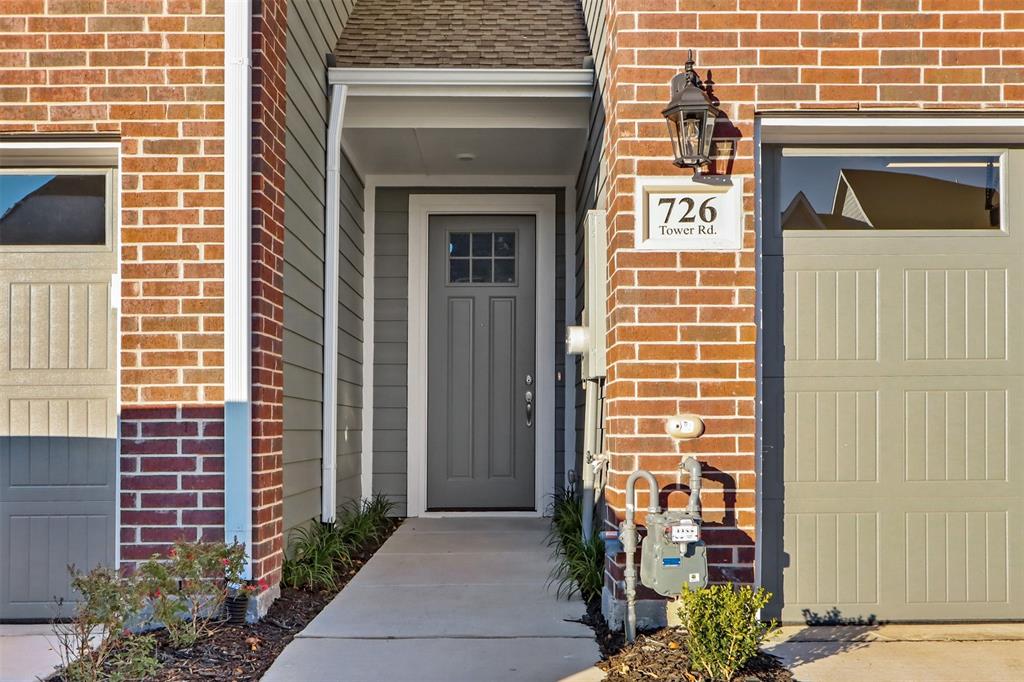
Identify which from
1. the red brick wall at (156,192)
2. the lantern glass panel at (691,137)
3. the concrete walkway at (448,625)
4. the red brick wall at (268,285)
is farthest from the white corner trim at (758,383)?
the red brick wall at (156,192)

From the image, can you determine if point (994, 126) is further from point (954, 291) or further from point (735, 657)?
point (735, 657)

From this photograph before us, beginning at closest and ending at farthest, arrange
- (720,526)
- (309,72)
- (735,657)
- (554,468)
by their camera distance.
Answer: (735,657) < (720,526) < (309,72) < (554,468)

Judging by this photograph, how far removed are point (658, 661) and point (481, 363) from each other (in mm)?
4004

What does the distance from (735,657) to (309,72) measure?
12.4 ft

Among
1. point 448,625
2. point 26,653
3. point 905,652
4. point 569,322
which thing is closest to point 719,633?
point 905,652

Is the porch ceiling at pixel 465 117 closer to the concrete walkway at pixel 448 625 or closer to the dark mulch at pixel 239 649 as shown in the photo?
the concrete walkway at pixel 448 625

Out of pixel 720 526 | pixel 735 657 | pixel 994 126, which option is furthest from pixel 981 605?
pixel 994 126

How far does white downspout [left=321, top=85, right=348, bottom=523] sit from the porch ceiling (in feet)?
0.77

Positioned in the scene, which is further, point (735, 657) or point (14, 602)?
point (14, 602)

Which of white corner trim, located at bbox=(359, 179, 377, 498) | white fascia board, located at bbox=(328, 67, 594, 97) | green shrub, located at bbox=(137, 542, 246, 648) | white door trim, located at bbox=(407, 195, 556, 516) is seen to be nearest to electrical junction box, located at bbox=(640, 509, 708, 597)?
green shrub, located at bbox=(137, 542, 246, 648)

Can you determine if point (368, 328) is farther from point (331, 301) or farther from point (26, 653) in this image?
point (26, 653)

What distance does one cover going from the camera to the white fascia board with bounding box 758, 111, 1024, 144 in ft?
12.7

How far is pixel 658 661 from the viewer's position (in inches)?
132

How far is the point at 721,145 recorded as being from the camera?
3.84 m
